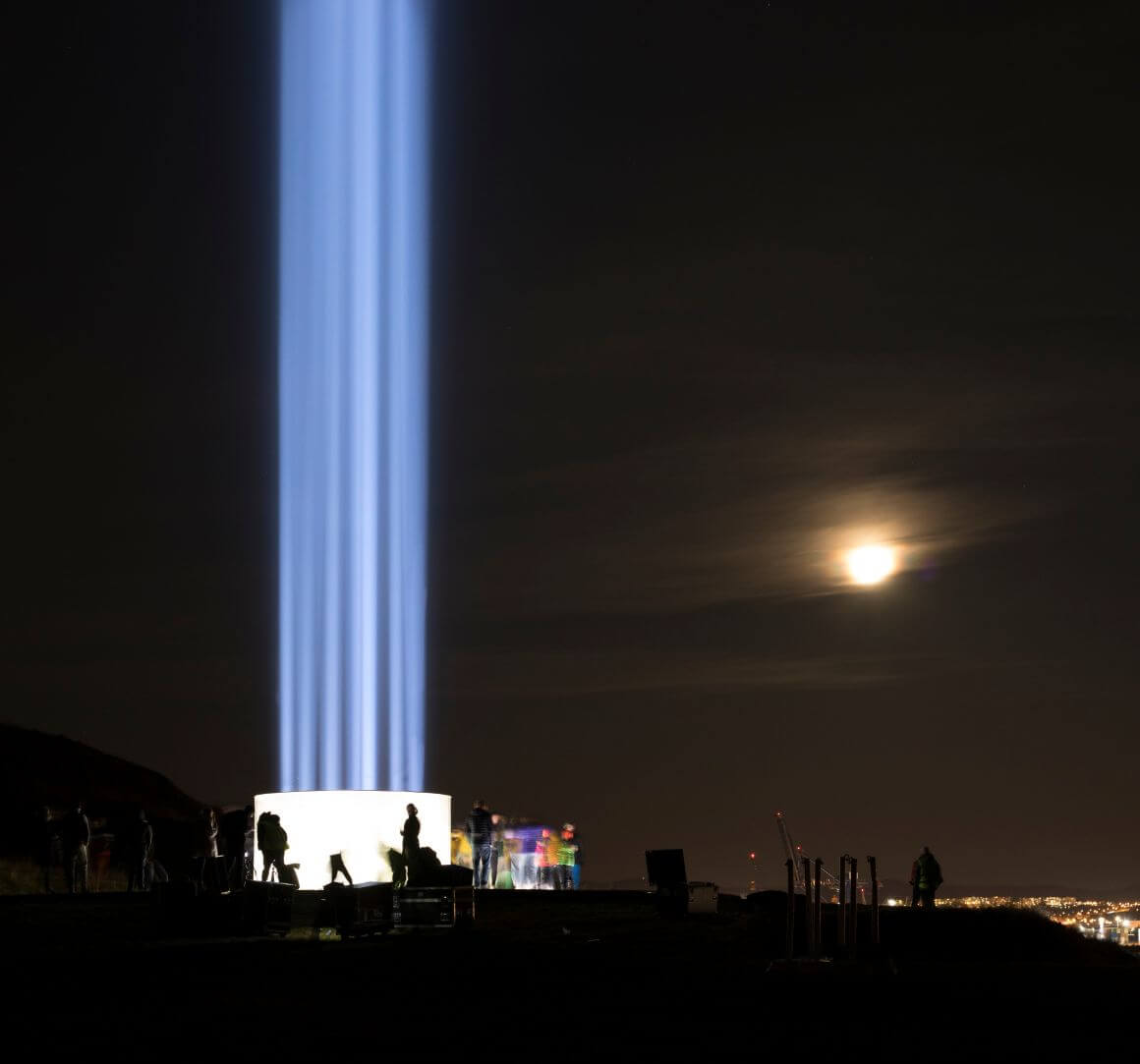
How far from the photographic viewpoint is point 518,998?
1423 cm

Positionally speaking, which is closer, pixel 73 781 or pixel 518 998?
pixel 518 998

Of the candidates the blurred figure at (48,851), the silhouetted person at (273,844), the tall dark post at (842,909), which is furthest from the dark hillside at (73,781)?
the tall dark post at (842,909)

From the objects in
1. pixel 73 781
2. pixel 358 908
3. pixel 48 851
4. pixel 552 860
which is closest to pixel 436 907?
pixel 358 908

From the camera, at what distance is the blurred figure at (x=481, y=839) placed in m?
34.3

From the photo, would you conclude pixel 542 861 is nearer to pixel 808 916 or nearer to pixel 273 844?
pixel 273 844

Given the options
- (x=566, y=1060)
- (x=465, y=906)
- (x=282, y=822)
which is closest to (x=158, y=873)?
(x=282, y=822)

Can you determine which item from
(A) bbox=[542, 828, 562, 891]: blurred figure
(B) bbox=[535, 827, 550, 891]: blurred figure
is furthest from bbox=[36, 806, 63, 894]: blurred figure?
(A) bbox=[542, 828, 562, 891]: blurred figure

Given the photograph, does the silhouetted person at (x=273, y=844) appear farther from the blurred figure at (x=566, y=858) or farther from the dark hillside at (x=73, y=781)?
the dark hillside at (x=73, y=781)

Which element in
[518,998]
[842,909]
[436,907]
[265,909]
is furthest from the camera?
[436,907]

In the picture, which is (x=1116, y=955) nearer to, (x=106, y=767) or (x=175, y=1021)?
(x=175, y=1021)

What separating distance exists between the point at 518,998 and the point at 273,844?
1312 centimetres

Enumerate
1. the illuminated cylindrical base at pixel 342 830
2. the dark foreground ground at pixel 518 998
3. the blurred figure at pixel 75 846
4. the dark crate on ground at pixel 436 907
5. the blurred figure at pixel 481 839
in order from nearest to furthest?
the dark foreground ground at pixel 518 998, the dark crate on ground at pixel 436 907, the illuminated cylindrical base at pixel 342 830, the blurred figure at pixel 75 846, the blurred figure at pixel 481 839

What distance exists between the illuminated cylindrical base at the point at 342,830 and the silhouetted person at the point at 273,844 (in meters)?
2.49

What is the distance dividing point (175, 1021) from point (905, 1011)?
18.1 feet
